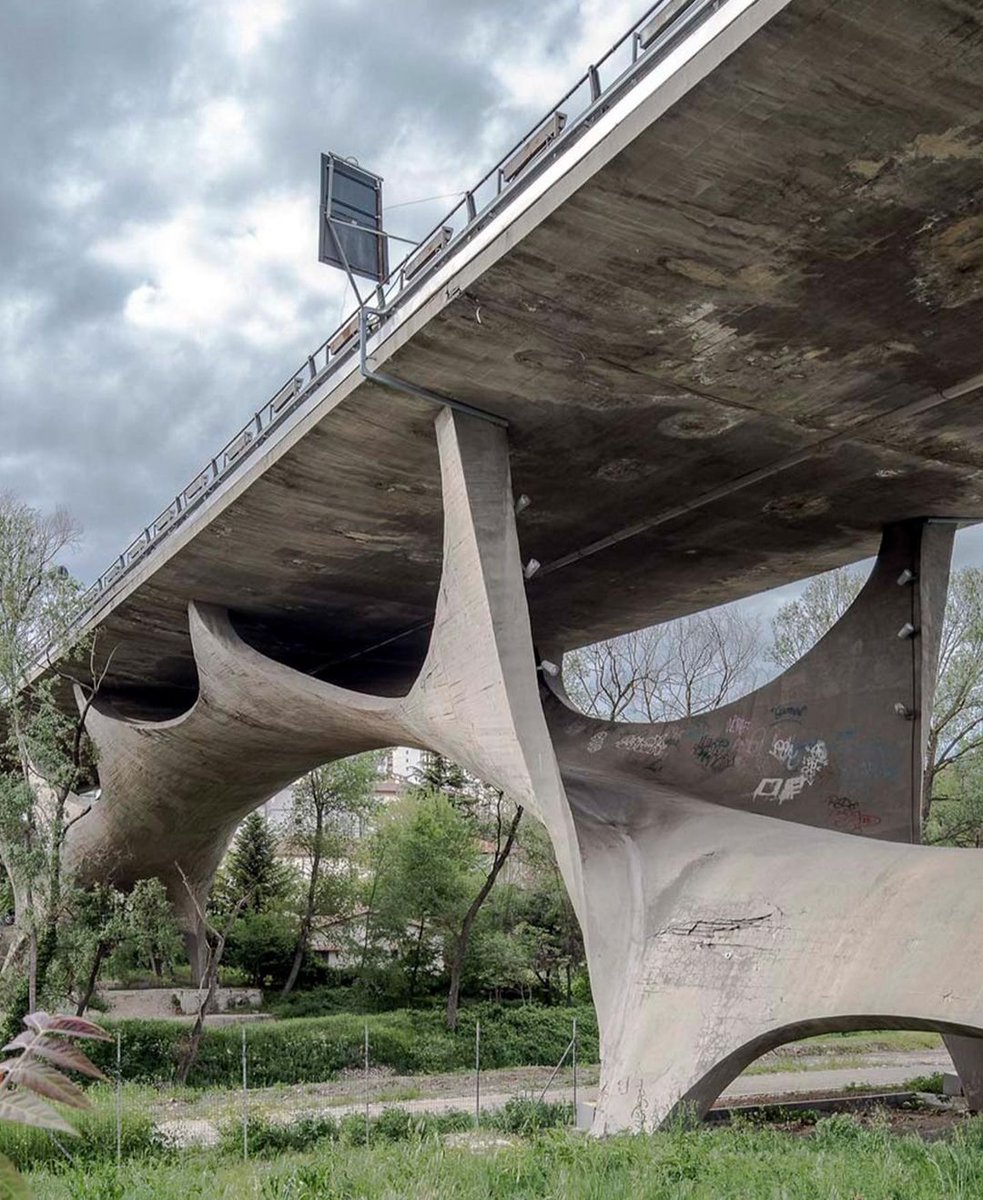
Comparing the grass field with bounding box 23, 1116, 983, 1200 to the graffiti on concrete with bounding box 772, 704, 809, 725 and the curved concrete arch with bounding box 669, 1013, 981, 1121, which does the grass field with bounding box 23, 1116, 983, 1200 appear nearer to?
the curved concrete arch with bounding box 669, 1013, 981, 1121

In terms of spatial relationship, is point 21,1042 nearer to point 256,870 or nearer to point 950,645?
point 950,645

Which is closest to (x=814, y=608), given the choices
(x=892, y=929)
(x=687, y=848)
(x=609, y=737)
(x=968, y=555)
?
(x=968, y=555)

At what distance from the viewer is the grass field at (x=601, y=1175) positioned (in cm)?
513

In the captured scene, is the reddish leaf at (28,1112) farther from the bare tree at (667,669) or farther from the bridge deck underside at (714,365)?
the bare tree at (667,669)

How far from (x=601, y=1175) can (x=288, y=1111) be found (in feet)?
30.5

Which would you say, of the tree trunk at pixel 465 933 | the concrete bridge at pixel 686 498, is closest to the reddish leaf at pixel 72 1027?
the concrete bridge at pixel 686 498

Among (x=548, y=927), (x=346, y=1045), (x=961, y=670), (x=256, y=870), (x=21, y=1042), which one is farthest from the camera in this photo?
(x=256, y=870)

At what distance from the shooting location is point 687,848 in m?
11.4

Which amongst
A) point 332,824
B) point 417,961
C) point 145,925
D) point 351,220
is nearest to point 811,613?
point 417,961

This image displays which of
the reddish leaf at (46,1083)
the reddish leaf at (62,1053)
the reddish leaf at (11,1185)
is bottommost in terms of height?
the reddish leaf at (11,1185)

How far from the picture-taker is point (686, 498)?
1427 cm

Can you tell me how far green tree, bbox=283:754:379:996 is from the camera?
33.9 m

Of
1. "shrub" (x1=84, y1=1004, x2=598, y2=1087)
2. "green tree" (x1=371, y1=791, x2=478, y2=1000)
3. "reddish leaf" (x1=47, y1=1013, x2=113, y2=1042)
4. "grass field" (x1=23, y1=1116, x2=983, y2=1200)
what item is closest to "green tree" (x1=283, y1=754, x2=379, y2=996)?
"green tree" (x1=371, y1=791, x2=478, y2=1000)

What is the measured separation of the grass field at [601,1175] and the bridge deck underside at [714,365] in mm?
6210
